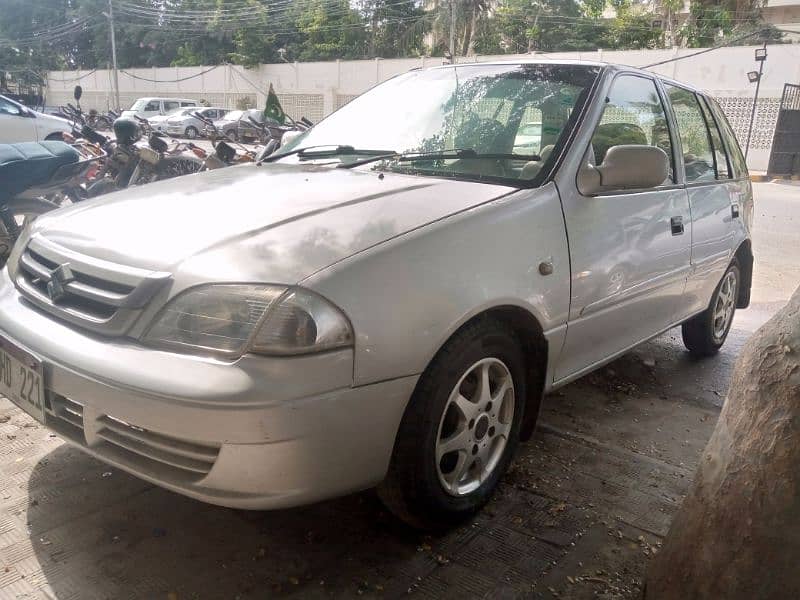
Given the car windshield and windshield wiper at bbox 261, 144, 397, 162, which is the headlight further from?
windshield wiper at bbox 261, 144, 397, 162

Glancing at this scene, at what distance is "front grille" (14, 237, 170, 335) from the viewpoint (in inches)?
75.3

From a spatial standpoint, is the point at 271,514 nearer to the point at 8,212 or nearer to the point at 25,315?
the point at 25,315

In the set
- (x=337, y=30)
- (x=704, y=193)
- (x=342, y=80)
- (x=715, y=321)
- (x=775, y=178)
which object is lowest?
(x=775, y=178)

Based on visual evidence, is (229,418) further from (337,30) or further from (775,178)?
(337,30)

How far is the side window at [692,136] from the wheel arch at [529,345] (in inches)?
64.1

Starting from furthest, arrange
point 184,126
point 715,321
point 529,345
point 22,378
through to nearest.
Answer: point 184,126 → point 715,321 → point 529,345 → point 22,378

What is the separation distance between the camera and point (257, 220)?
2182 millimetres

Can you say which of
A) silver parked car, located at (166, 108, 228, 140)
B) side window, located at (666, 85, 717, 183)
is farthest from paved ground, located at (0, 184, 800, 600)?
silver parked car, located at (166, 108, 228, 140)

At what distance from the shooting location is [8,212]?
5008mm

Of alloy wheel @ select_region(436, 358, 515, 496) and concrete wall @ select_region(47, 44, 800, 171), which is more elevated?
concrete wall @ select_region(47, 44, 800, 171)

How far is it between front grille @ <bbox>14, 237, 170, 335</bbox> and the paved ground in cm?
78

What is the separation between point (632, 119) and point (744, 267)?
1.84 metres

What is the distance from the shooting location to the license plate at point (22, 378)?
81.1 inches

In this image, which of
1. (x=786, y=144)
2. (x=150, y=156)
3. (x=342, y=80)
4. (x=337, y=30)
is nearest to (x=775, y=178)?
(x=786, y=144)
